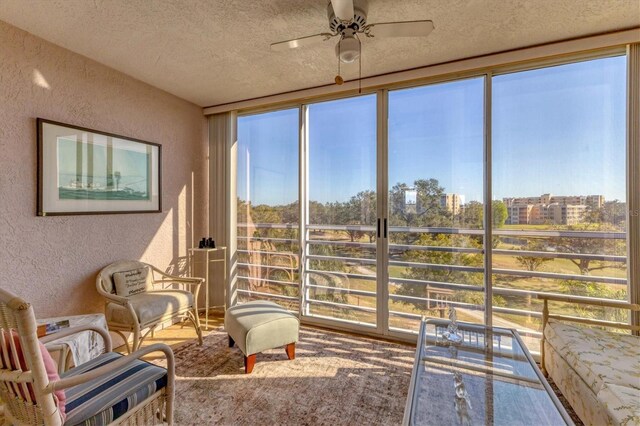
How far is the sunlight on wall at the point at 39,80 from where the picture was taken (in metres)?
2.26

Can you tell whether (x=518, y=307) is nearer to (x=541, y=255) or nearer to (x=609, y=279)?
(x=541, y=255)

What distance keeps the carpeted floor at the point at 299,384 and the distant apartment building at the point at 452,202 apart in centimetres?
137

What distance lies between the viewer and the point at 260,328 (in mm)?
2346

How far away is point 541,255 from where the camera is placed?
2520 millimetres

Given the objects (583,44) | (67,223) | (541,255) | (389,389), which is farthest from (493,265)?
(67,223)

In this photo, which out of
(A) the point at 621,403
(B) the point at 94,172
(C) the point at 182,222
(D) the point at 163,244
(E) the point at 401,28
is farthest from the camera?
(C) the point at 182,222

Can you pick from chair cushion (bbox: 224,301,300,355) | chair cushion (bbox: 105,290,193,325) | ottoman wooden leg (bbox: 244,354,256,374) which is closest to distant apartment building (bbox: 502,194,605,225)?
chair cushion (bbox: 224,301,300,355)

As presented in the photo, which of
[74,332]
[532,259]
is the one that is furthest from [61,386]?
[532,259]

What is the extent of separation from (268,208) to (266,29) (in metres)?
1.97

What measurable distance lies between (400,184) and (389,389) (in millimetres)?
1804

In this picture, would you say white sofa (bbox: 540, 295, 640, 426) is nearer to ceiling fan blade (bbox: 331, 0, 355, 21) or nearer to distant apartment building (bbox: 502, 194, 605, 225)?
distant apartment building (bbox: 502, 194, 605, 225)

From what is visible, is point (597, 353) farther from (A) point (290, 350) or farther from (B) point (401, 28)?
(B) point (401, 28)

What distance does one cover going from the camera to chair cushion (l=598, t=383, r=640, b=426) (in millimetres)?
1293

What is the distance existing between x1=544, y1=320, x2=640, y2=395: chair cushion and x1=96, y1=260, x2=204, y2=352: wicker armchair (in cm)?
293
